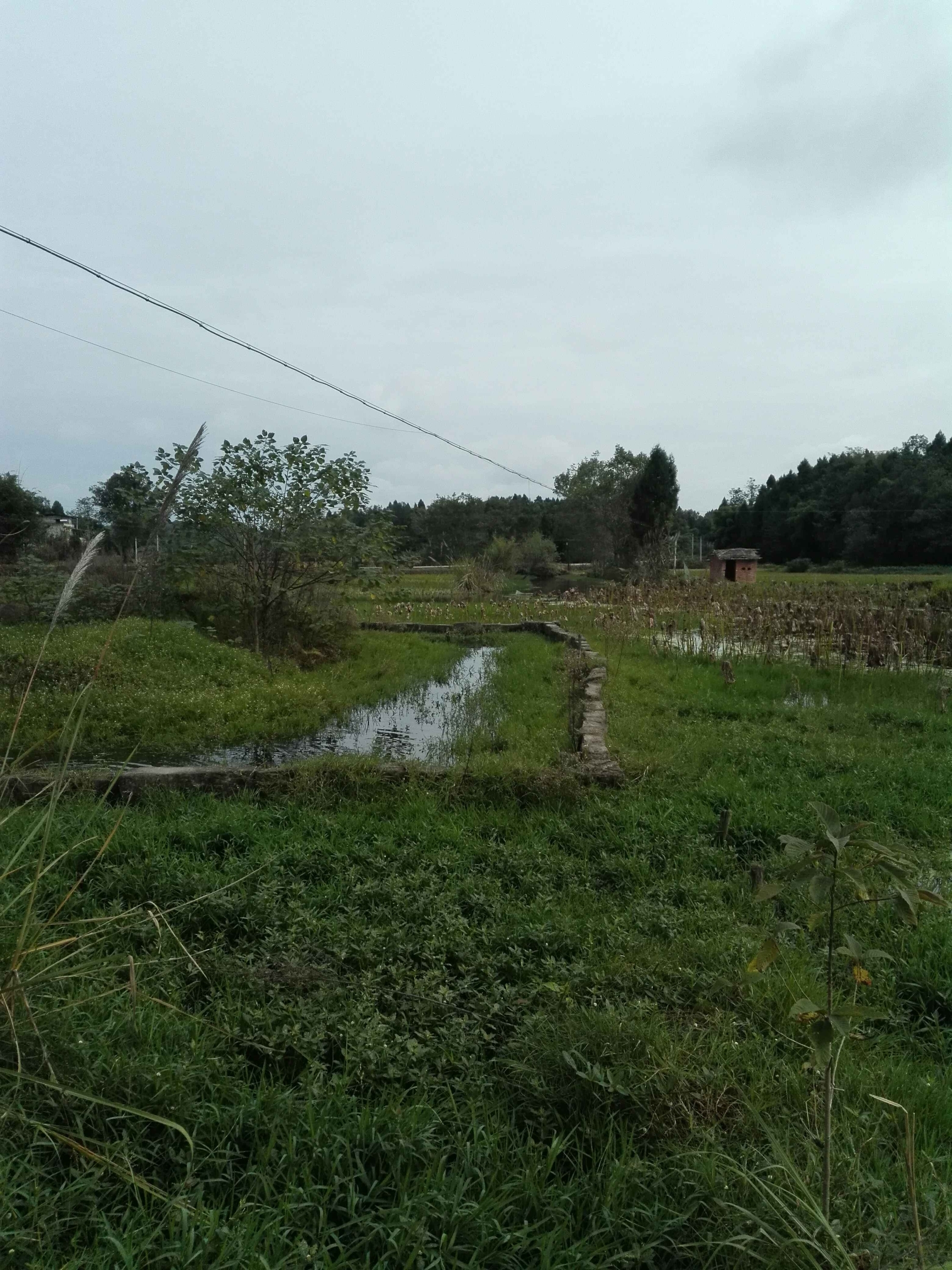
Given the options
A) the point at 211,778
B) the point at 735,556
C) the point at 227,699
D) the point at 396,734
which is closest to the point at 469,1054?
the point at 211,778

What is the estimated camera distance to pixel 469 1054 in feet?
7.02

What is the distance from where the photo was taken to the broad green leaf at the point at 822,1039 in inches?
54.0

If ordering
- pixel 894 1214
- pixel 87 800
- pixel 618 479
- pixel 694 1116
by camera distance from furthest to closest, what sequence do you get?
1. pixel 618 479
2. pixel 87 800
3. pixel 694 1116
4. pixel 894 1214

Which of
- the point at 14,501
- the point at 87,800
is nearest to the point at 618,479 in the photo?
the point at 14,501

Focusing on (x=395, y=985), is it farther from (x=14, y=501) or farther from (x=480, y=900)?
(x=14, y=501)

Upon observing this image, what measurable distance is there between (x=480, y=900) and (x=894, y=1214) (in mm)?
1668

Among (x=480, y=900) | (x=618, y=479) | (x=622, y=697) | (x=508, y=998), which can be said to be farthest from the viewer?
(x=618, y=479)

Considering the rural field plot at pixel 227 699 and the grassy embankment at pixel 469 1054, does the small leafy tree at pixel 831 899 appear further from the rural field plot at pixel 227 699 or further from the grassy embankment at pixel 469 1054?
the rural field plot at pixel 227 699

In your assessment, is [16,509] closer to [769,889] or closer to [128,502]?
[128,502]

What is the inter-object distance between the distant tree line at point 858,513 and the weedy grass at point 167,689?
26.9 metres

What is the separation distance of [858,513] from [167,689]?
3215 cm

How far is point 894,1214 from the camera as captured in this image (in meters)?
1.54

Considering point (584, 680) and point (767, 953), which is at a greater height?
point (767, 953)

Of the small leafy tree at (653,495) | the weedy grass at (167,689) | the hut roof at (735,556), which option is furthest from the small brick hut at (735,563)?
the weedy grass at (167,689)
